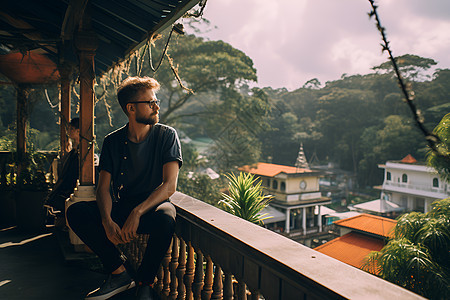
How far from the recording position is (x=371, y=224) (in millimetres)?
16141

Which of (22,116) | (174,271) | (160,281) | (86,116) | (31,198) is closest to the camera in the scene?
(174,271)

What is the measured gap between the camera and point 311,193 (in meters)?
28.2

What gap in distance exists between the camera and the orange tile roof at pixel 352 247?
1366 cm

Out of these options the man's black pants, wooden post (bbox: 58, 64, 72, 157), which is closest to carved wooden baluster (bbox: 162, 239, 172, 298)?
the man's black pants

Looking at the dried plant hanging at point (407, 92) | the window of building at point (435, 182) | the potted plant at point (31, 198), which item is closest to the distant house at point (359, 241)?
the potted plant at point (31, 198)

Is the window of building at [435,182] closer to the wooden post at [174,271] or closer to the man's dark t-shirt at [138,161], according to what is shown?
the wooden post at [174,271]

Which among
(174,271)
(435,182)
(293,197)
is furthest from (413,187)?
(174,271)

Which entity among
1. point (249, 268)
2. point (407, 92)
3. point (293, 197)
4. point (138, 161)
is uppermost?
point (407, 92)

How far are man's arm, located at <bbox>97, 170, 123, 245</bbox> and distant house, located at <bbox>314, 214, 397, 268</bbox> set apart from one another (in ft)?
41.8

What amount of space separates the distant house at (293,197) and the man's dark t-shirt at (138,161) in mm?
23906

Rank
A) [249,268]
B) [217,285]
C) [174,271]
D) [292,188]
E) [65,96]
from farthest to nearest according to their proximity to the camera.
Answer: [292,188], [65,96], [174,271], [217,285], [249,268]

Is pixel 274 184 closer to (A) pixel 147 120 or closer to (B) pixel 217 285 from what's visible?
(A) pixel 147 120

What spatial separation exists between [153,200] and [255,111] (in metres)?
17.4

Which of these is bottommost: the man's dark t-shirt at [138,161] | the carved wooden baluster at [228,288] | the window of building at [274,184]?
the window of building at [274,184]
